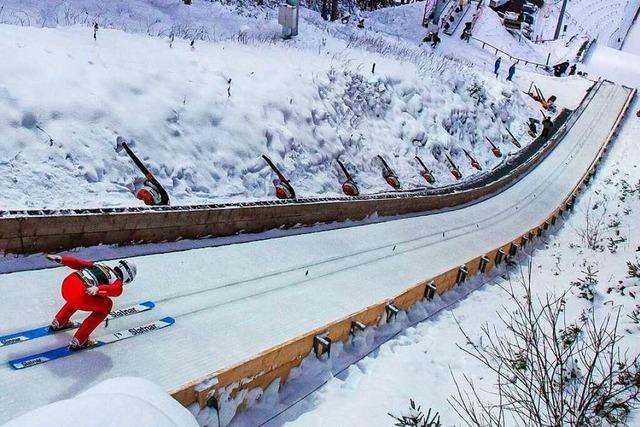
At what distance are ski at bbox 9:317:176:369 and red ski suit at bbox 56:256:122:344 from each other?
0.76 ft

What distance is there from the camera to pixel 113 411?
2.47m

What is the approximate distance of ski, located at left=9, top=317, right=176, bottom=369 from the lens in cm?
586

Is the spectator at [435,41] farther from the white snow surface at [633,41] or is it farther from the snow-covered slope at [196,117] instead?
the white snow surface at [633,41]

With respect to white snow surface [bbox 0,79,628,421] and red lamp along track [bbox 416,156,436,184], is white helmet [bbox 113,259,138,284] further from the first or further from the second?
red lamp along track [bbox 416,156,436,184]

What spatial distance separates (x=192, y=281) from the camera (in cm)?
859

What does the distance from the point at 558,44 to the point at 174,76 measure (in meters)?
51.7

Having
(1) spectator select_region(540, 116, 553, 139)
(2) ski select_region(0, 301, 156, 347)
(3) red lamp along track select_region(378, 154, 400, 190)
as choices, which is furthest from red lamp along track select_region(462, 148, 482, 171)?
(2) ski select_region(0, 301, 156, 347)

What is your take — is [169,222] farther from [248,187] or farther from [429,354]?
[429,354]

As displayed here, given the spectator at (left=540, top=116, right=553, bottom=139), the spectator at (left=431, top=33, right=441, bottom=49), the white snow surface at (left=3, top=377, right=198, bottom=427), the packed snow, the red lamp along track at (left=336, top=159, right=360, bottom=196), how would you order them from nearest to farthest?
the white snow surface at (left=3, top=377, right=198, bottom=427), the packed snow, the red lamp along track at (left=336, top=159, right=360, bottom=196), the spectator at (left=540, top=116, right=553, bottom=139), the spectator at (left=431, top=33, right=441, bottom=49)

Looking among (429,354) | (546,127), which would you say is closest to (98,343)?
(429,354)

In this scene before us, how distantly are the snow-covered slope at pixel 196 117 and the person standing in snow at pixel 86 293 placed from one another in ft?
9.77

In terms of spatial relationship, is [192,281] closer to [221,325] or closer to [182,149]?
[221,325]

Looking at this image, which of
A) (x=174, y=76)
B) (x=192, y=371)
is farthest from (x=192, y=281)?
(x=174, y=76)

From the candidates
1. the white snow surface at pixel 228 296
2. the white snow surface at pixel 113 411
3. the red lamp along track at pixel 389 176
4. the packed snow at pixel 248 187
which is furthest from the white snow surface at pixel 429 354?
the red lamp along track at pixel 389 176
